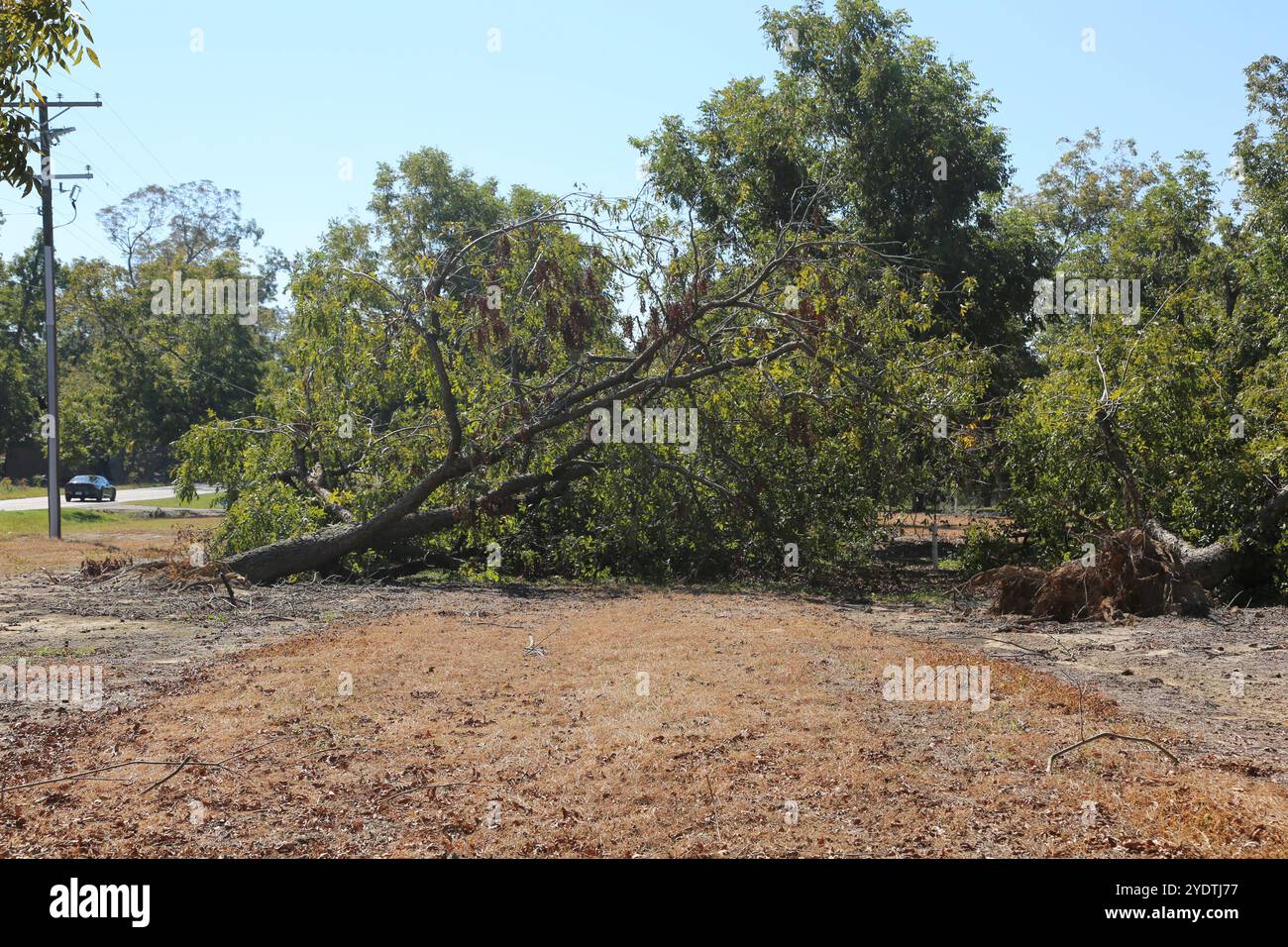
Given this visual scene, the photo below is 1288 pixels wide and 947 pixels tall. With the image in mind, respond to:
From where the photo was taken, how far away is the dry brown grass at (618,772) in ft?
14.9

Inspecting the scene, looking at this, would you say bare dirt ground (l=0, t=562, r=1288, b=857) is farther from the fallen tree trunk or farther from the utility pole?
the utility pole

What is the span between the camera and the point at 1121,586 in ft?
36.2

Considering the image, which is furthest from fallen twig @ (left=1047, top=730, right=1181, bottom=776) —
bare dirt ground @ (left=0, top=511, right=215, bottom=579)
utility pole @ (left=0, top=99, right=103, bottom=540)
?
utility pole @ (left=0, top=99, right=103, bottom=540)

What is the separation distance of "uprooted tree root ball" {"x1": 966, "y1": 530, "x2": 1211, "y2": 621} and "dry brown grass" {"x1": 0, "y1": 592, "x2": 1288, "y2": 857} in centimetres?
309

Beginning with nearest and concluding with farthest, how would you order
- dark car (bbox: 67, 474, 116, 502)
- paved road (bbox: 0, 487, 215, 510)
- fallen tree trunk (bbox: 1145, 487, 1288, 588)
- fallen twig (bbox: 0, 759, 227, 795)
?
1. fallen twig (bbox: 0, 759, 227, 795)
2. fallen tree trunk (bbox: 1145, 487, 1288, 588)
3. paved road (bbox: 0, 487, 215, 510)
4. dark car (bbox: 67, 474, 116, 502)

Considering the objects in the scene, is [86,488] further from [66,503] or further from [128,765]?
[128,765]

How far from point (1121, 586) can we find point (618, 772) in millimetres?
7310

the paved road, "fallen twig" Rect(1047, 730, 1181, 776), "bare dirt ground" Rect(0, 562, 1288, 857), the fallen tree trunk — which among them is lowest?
the paved road

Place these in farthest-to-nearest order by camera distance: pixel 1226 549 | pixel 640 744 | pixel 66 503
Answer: pixel 66 503, pixel 1226 549, pixel 640 744

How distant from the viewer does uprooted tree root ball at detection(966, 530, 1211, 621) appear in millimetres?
10930

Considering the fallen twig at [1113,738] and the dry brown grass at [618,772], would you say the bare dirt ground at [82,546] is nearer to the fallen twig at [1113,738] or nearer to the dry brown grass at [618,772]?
the dry brown grass at [618,772]

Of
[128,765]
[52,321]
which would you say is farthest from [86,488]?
[128,765]

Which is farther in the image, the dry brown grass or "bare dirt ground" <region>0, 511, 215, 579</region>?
"bare dirt ground" <region>0, 511, 215, 579</region>
